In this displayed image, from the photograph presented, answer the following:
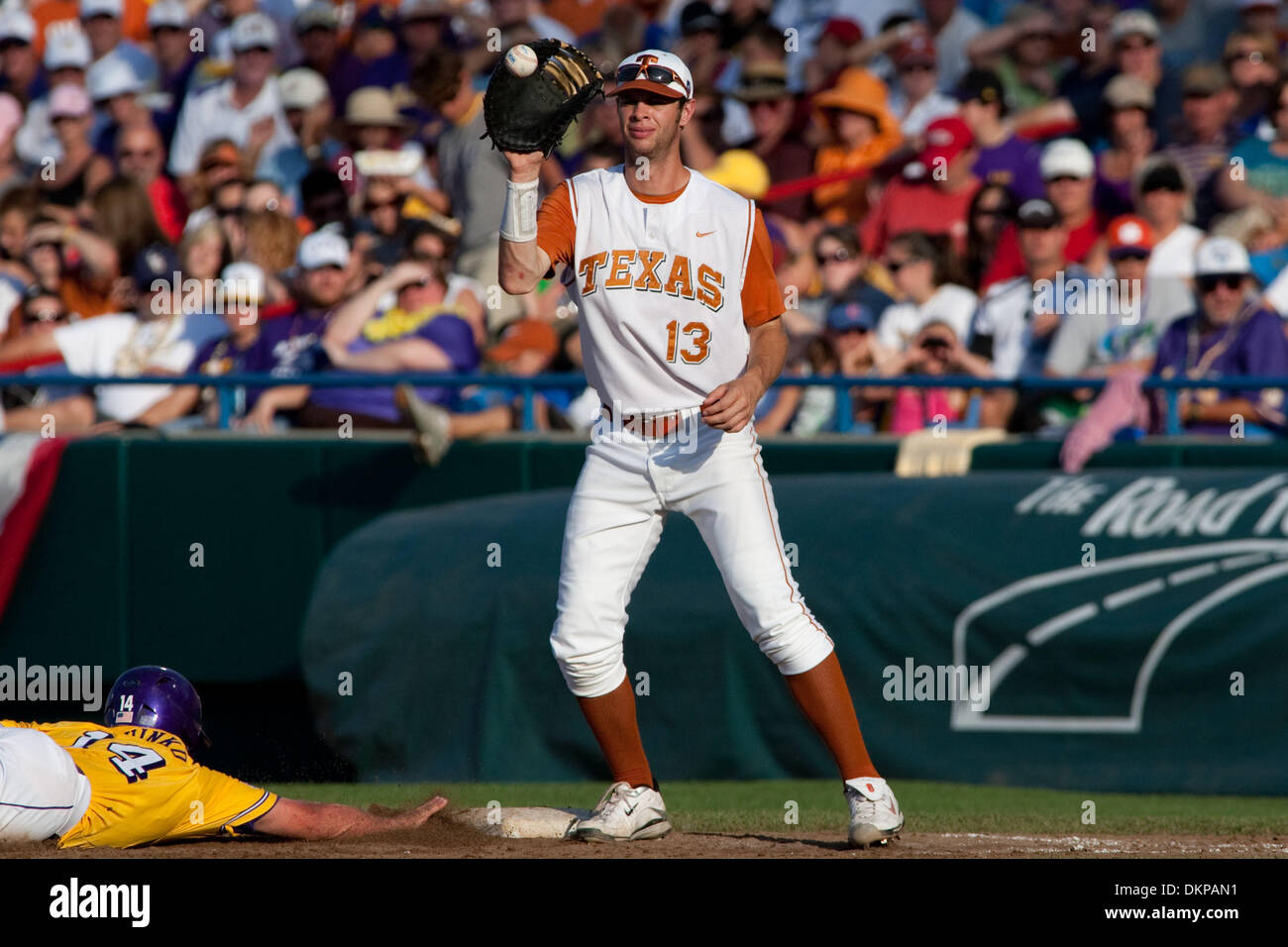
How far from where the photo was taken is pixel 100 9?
15.3 metres

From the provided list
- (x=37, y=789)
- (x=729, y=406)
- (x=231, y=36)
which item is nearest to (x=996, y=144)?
(x=231, y=36)

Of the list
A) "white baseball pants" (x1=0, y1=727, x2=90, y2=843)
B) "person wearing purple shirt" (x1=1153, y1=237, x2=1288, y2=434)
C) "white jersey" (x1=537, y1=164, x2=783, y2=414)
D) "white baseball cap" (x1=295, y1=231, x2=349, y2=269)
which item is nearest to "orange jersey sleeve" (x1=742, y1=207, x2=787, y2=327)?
"white jersey" (x1=537, y1=164, x2=783, y2=414)

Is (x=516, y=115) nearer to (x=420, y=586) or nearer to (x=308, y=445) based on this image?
(x=420, y=586)

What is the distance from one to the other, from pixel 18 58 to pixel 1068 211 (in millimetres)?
8856

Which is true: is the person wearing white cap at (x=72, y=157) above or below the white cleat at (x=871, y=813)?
above

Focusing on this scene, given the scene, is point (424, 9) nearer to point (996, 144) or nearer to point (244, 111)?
point (244, 111)

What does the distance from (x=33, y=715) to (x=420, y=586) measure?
7.27 ft

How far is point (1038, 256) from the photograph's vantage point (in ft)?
34.6

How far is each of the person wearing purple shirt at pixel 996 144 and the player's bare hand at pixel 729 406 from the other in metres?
5.98

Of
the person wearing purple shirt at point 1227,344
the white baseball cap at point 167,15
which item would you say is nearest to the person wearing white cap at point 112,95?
the white baseball cap at point 167,15

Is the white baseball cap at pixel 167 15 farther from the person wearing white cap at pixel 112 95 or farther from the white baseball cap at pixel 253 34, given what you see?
the white baseball cap at pixel 253 34

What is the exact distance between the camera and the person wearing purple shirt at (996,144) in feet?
37.7

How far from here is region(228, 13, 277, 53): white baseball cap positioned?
14023 millimetres

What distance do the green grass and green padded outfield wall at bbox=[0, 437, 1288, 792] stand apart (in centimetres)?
20
